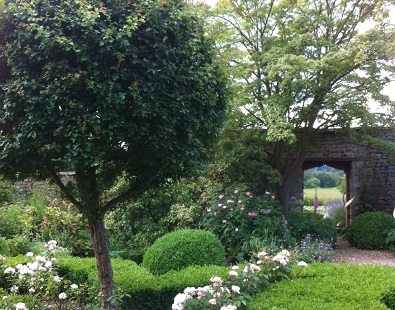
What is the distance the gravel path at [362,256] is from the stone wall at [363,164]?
199 cm

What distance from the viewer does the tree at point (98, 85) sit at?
3145mm

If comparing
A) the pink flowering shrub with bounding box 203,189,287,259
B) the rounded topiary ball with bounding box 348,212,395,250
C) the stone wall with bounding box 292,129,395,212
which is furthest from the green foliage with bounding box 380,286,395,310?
the stone wall with bounding box 292,129,395,212

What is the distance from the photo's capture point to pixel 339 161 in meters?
12.2

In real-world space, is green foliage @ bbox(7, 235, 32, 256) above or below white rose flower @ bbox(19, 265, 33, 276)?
below

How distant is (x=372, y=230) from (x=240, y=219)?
3.83 m

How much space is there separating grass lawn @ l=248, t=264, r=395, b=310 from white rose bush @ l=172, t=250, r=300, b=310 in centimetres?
12

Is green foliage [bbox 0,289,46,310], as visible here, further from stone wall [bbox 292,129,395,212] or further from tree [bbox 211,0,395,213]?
stone wall [bbox 292,129,395,212]

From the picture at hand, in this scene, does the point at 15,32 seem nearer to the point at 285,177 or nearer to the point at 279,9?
the point at 279,9

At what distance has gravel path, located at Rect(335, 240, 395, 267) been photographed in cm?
897

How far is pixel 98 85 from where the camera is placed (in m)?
3.14

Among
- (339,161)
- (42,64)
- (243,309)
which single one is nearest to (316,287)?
(243,309)

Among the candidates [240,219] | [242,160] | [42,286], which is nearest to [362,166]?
[242,160]

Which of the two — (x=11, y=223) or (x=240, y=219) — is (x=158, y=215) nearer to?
(x=240, y=219)

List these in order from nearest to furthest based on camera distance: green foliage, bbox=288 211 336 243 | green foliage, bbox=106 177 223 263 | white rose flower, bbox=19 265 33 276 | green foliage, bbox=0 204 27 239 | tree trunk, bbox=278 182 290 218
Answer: white rose flower, bbox=19 265 33 276, green foliage, bbox=0 204 27 239, green foliage, bbox=106 177 223 263, green foliage, bbox=288 211 336 243, tree trunk, bbox=278 182 290 218
